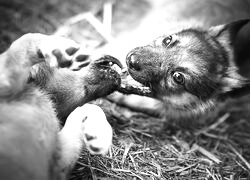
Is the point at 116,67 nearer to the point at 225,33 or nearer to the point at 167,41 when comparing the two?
the point at 167,41

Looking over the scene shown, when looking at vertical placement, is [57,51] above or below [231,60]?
above

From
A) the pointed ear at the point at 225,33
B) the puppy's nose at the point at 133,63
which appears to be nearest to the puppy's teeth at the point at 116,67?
the puppy's nose at the point at 133,63

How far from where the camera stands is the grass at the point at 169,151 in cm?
266

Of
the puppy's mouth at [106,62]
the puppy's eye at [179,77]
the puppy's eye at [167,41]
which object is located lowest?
the puppy's eye at [179,77]

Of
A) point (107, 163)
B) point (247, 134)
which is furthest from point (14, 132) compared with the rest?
point (247, 134)

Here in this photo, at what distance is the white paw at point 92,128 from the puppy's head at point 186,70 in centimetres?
95

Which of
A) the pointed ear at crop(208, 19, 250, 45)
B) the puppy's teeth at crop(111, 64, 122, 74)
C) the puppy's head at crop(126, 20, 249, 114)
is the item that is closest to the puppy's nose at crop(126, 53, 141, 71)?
the puppy's head at crop(126, 20, 249, 114)

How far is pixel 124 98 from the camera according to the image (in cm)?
371

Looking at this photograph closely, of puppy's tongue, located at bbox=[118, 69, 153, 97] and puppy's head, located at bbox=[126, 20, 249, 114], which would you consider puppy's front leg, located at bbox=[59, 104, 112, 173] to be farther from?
puppy's head, located at bbox=[126, 20, 249, 114]

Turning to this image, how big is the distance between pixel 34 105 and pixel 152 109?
70.7 inches

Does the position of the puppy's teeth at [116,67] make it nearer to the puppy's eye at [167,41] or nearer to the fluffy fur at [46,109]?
the fluffy fur at [46,109]

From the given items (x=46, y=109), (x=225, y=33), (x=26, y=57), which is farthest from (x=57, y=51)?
(x=225, y=33)

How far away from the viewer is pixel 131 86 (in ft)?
10.6

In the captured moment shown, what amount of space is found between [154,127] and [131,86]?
2.03 feet
